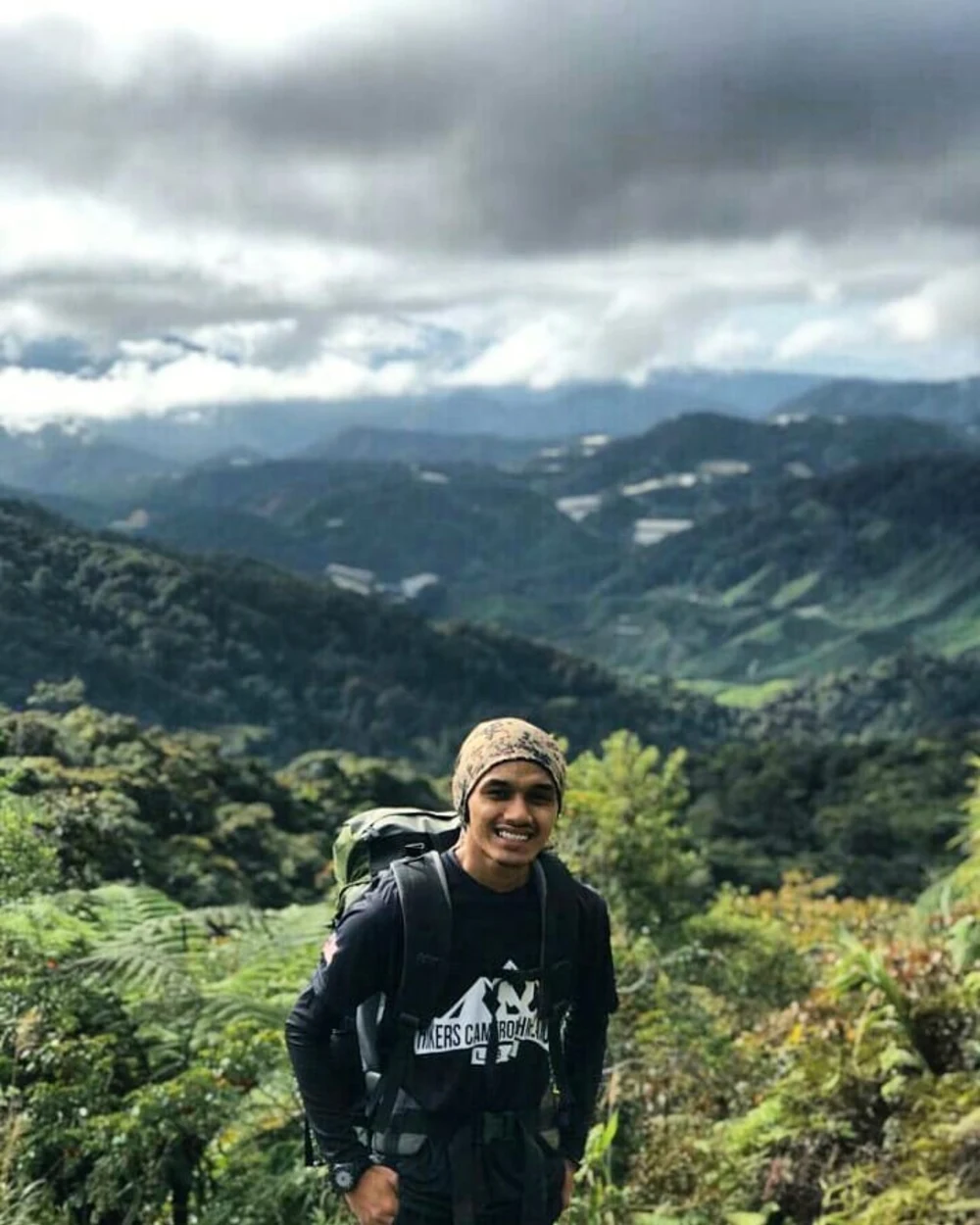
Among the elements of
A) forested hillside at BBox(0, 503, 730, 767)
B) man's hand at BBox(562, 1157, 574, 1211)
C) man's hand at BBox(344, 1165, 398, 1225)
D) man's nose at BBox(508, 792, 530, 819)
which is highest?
man's nose at BBox(508, 792, 530, 819)

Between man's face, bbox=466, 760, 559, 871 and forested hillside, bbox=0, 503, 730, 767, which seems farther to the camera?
forested hillside, bbox=0, 503, 730, 767

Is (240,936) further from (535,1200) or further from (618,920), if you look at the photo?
(618,920)

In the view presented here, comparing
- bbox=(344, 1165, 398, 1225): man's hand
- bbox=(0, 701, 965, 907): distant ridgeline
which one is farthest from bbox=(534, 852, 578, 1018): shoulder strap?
bbox=(0, 701, 965, 907): distant ridgeline

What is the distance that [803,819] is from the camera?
77.6 metres

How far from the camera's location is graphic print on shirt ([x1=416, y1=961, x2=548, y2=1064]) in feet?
9.55

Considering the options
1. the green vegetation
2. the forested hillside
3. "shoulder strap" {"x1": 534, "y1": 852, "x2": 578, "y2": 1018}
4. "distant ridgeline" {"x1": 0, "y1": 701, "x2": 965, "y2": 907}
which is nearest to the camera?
"shoulder strap" {"x1": 534, "y1": 852, "x2": 578, "y2": 1018}

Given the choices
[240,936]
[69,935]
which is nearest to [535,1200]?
[69,935]

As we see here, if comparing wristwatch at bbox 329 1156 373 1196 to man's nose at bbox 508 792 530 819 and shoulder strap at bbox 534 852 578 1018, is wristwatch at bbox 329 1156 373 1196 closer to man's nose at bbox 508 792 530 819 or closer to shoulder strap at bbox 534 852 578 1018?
shoulder strap at bbox 534 852 578 1018

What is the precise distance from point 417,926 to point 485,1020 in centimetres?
35

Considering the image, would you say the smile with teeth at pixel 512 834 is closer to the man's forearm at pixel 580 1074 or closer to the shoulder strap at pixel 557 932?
the shoulder strap at pixel 557 932

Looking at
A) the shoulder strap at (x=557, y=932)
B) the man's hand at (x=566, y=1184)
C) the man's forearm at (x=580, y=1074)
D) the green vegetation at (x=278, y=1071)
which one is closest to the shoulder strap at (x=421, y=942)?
the shoulder strap at (x=557, y=932)

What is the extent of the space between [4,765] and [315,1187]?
361 centimetres

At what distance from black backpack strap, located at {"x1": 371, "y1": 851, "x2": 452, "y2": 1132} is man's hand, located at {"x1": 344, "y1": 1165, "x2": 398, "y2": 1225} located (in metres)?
0.11

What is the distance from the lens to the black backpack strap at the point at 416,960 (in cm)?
Result: 282
